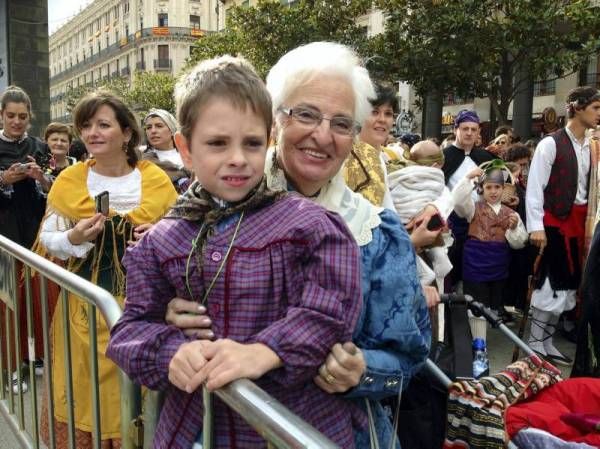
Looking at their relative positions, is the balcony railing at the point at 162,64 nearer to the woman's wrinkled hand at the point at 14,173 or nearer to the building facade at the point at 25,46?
the building facade at the point at 25,46

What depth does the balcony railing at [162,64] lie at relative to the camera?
220ft

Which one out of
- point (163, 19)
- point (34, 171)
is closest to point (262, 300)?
point (34, 171)

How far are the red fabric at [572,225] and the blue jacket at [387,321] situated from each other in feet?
12.8

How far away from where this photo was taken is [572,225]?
197 inches

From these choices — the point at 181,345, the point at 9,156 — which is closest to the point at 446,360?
the point at 181,345

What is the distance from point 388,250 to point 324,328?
350mm

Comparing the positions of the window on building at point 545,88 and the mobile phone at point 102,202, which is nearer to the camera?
the mobile phone at point 102,202

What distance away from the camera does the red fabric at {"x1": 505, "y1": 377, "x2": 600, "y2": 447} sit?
2215 mm

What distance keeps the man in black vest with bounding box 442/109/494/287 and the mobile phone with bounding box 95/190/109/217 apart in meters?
3.53

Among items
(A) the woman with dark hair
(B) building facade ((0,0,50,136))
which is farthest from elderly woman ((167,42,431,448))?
(B) building facade ((0,0,50,136))

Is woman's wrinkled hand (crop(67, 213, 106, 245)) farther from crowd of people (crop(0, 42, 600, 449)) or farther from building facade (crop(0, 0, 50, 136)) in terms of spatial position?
building facade (crop(0, 0, 50, 136))

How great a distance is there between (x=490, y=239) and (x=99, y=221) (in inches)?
149

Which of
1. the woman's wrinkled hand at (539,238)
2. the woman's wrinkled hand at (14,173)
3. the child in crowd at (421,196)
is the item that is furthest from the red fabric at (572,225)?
the woman's wrinkled hand at (14,173)

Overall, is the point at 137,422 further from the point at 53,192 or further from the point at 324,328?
the point at 53,192
